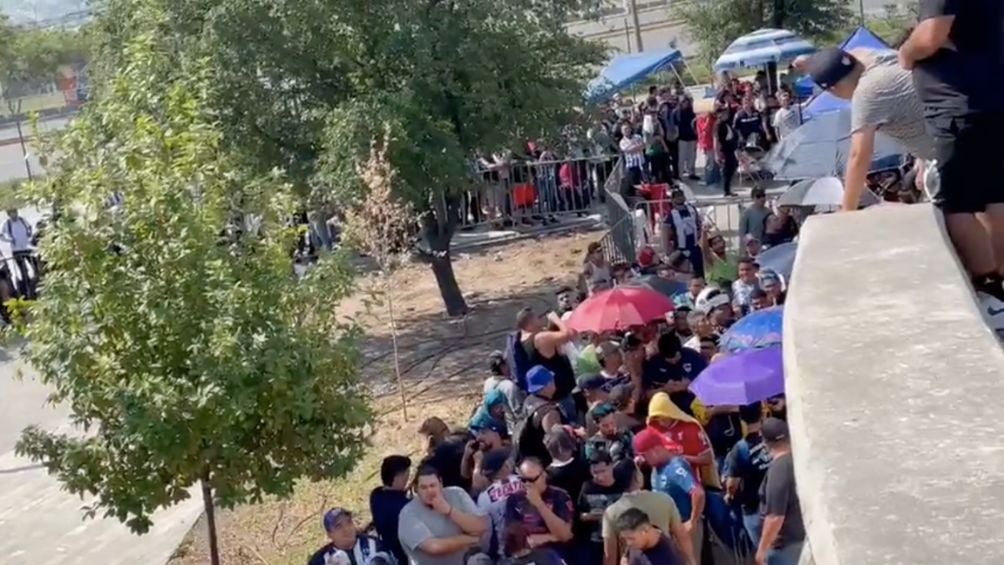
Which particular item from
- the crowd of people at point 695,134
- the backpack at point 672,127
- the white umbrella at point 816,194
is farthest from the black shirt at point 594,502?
the backpack at point 672,127

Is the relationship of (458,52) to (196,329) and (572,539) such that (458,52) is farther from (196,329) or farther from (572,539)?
(572,539)

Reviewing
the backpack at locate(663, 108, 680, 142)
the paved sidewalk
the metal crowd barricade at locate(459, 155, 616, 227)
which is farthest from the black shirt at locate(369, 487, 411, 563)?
the backpack at locate(663, 108, 680, 142)

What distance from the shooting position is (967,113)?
435 centimetres

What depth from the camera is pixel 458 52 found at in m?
16.2

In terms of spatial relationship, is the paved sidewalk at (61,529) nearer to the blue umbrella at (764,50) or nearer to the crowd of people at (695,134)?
the crowd of people at (695,134)

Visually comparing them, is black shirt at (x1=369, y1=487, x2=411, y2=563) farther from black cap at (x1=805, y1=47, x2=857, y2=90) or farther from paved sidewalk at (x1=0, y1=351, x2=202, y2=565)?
paved sidewalk at (x1=0, y1=351, x2=202, y2=565)

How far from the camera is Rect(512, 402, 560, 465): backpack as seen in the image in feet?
27.1

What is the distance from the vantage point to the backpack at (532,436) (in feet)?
27.1

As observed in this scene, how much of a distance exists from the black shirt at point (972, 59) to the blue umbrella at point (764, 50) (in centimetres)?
2379

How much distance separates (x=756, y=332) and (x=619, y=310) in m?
1.97

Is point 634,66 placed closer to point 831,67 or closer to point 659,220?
point 659,220

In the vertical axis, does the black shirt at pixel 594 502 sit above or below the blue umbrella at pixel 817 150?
below

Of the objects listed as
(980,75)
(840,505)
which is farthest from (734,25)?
(840,505)

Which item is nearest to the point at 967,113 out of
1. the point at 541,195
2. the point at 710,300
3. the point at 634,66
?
the point at 710,300
